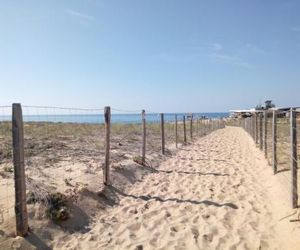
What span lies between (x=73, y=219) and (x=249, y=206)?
318cm

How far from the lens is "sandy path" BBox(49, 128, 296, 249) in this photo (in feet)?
16.9

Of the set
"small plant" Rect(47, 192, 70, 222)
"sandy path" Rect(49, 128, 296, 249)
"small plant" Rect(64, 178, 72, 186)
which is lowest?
"sandy path" Rect(49, 128, 296, 249)

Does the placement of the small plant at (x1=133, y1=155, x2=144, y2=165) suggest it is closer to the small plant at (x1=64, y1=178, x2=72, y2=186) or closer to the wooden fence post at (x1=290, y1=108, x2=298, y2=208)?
the small plant at (x1=64, y1=178, x2=72, y2=186)

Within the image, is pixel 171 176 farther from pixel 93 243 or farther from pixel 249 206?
pixel 93 243

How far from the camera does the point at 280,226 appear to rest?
5613mm

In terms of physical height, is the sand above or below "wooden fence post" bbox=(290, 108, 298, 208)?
below

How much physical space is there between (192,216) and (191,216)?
18 mm

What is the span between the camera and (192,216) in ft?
20.5

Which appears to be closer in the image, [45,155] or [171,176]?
[171,176]

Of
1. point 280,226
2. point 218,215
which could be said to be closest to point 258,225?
point 280,226

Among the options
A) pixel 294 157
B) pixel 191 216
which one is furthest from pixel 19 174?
pixel 294 157

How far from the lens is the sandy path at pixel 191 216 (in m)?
5.15

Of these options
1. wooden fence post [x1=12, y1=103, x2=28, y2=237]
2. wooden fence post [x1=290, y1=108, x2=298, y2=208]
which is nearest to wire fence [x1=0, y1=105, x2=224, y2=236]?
wooden fence post [x1=12, y1=103, x2=28, y2=237]

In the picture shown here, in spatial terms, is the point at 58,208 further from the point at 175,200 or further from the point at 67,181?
the point at 175,200
